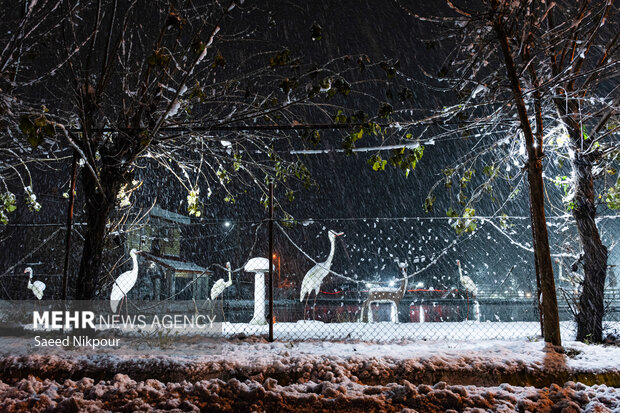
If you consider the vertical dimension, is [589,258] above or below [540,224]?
below

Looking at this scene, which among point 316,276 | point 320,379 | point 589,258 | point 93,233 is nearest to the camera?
point 320,379

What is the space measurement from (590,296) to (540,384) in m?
2.92

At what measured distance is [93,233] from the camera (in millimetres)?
5219

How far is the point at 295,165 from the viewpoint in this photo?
6.43m

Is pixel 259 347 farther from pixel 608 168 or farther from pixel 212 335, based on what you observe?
pixel 608 168

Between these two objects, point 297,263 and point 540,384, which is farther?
point 297,263

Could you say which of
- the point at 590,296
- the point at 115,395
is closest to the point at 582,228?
the point at 590,296

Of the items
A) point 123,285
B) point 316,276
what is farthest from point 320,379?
point 123,285

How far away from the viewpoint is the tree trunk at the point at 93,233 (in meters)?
5.16

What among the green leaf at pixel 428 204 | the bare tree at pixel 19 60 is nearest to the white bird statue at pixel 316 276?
the green leaf at pixel 428 204

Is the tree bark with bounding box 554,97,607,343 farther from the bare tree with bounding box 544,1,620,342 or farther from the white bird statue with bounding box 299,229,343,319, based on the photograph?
the white bird statue with bounding box 299,229,343,319

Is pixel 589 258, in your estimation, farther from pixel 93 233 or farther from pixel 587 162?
pixel 93 233

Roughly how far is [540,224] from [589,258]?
6.54 feet

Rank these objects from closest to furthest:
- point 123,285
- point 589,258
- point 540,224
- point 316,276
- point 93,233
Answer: point 540,224, point 93,233, point 589,258, point 123,285, point 316,276
